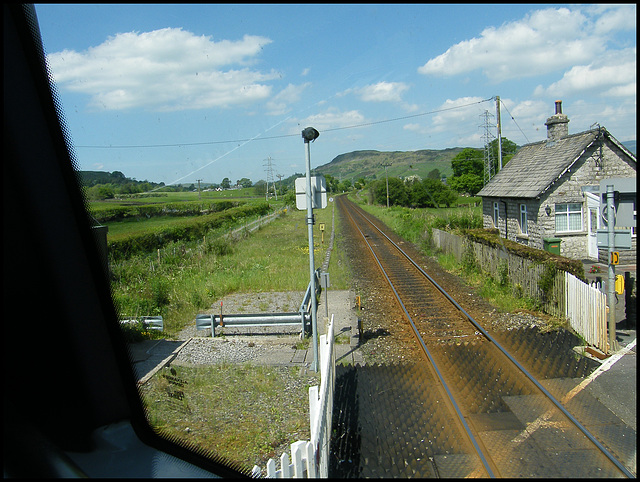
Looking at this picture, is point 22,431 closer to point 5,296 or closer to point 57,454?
point 57,454

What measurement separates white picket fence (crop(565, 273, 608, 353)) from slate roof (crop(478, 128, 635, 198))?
323 inches

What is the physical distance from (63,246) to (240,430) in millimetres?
3647

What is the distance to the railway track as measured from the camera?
14.8 ft

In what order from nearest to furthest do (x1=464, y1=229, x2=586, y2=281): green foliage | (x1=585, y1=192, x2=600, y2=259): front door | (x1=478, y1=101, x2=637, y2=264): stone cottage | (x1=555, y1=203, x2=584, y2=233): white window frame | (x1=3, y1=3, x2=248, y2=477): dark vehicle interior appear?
(x1=3, y1=3, x2=248, y2=477): dark vehicle interior < (x1=464, y1=229, x2=586, y2=281): green foliage < (x1=478, y1=101, x2=637, y2=264): stone cottage < (x1=585, y1=192, x2=600, y2=259): front door < (x1=555, y1=203, x2=584, y2=233): white window frame

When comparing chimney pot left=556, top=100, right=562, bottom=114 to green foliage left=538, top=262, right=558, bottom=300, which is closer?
green foliage left=538, top=262, right=558, bottom=300

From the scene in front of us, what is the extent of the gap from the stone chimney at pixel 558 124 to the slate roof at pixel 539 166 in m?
0.35

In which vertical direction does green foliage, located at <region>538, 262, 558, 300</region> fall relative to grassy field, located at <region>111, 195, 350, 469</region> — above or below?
above

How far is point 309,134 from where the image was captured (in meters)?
7.75

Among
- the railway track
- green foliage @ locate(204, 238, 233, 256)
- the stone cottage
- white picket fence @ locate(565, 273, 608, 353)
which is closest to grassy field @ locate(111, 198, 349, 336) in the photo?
green foliage @ locate(204, 238, 233, 256)

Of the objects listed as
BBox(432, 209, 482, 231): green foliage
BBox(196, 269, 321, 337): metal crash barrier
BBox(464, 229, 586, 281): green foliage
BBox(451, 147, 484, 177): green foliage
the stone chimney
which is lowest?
BBox(196, 269, 321, 337): metal crash barrier

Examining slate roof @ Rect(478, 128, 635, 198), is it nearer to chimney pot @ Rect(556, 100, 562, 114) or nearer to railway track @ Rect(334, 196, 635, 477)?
chimney pot @ Rect(556, 100, 562, 114)

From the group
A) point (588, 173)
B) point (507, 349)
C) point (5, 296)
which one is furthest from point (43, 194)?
point (588, 173)

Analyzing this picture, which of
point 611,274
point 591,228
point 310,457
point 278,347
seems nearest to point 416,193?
point 591,228

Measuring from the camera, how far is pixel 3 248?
2.17m
